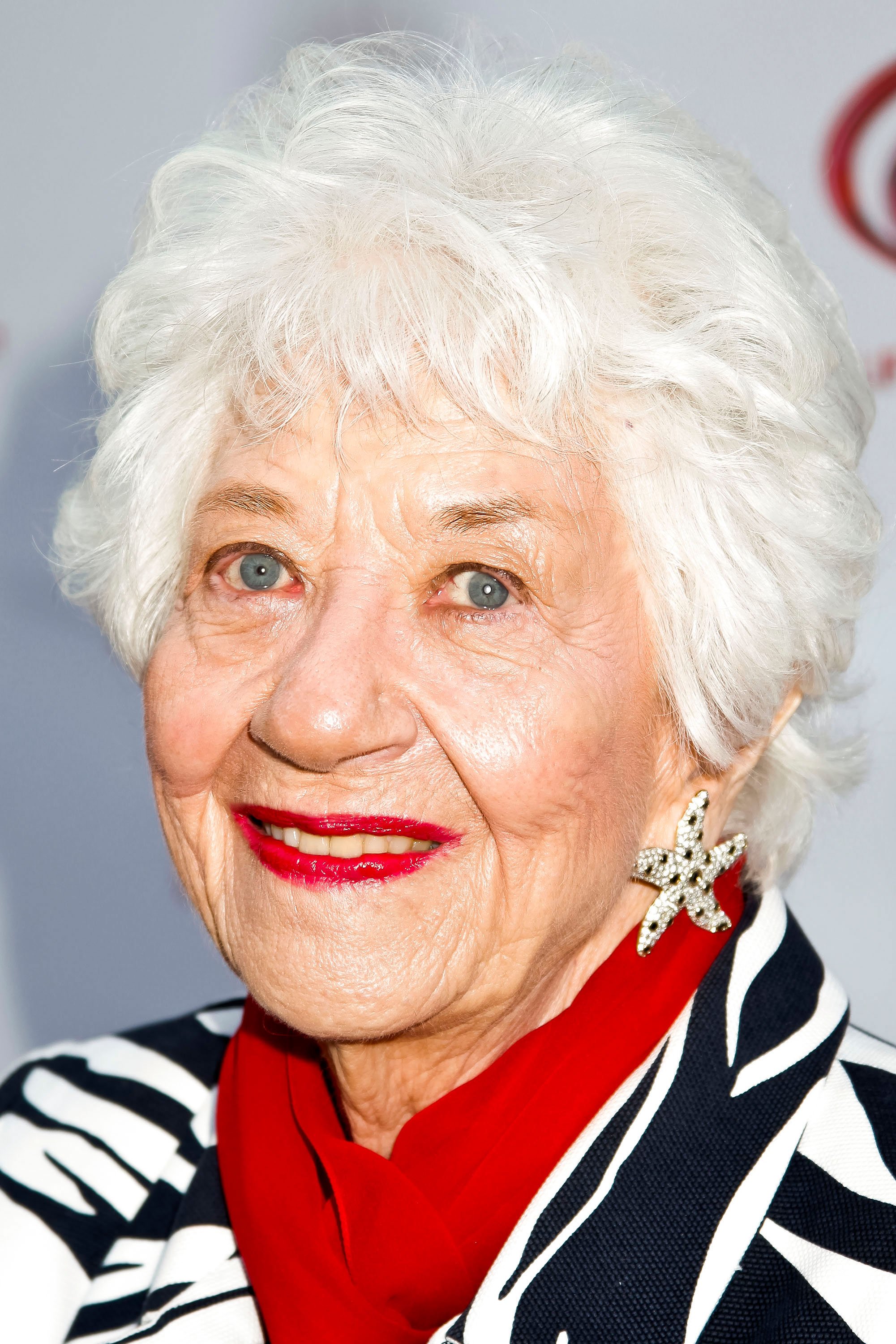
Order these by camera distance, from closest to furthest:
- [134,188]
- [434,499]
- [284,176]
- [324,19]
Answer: [434,499] → [284,176] → [324,19] → [134,188]

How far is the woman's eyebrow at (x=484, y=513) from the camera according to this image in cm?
135

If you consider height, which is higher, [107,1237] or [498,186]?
→ [498,186]

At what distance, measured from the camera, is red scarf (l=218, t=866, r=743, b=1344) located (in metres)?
1.44

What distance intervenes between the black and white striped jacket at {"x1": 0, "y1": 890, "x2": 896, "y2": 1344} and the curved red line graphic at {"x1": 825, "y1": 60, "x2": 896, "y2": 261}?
123cm

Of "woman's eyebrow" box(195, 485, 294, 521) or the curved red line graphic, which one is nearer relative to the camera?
"woman's eyebrow" box(195, 485, 294, 521)

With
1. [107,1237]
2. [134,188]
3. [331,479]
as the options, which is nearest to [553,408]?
[331,479]

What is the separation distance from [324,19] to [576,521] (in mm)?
1500

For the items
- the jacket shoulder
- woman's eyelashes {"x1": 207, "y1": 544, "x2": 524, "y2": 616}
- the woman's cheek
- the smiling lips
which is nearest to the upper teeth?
the smiling lips

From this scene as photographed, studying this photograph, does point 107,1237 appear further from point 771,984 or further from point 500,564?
point 500,564

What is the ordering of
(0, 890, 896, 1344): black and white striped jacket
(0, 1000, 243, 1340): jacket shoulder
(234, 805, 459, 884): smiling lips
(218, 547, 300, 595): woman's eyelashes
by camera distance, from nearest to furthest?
1. (0, 890, 896, 1344): black and white striped jacket
2. (234, 805, 459, 884): smiling lips
3. (218, 547, 300, 595): woman's eyelashes
4. (0, 1000, 243, 1340): jacket shoulder

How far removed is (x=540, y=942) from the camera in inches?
56.4

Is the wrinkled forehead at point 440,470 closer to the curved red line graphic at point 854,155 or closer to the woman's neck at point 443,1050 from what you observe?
the woman's neck at point 443,1050

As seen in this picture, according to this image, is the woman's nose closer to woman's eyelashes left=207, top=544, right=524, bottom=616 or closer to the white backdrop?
woman's eyelashes left=207, top=544, right=524, bottom=616

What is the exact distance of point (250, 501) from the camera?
1.45 m
